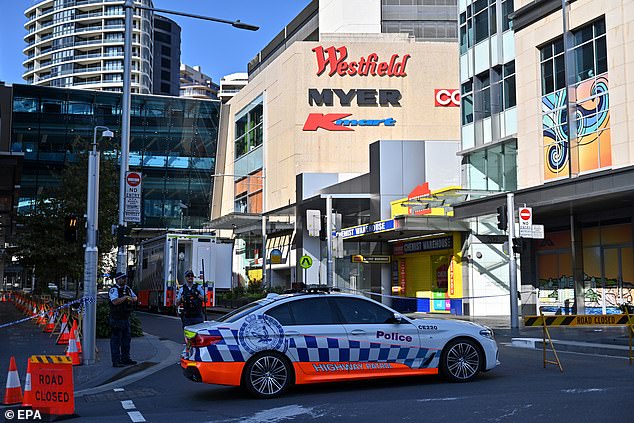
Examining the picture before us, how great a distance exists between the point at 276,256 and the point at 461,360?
1501 inches

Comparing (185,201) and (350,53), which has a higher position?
(350,53)

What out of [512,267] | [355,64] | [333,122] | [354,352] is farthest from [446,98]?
[354,352]

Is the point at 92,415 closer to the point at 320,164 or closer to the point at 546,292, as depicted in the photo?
the point at 546,292

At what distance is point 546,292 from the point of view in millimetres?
29953

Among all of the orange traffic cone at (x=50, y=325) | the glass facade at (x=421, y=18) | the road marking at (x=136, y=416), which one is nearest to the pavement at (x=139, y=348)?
the orange traffic cone at (x=50, y=325)

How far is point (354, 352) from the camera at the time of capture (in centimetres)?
1077

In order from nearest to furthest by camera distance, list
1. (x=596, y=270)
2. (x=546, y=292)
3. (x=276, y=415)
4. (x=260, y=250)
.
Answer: (x=276, y=415), (x=596, y=270), (x=546, y=292), (x=260, y=250)

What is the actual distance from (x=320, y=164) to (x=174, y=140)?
2631cm

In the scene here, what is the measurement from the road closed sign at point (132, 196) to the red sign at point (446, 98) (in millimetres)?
32351

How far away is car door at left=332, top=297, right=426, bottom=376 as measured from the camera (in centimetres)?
1081

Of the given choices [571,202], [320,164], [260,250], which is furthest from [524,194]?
[260,250]

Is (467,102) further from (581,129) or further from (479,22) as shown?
(581,129)

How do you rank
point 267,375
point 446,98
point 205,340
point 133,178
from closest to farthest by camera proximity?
point 205,340
point 267,375
point 133,178
point 446,98

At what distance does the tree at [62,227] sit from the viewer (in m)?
29.0
